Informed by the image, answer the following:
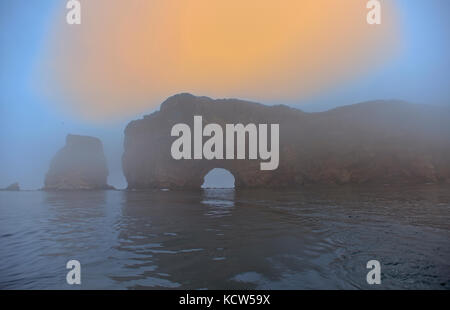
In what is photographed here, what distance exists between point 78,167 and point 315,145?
103219 millimetres

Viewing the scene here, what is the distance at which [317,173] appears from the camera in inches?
2514

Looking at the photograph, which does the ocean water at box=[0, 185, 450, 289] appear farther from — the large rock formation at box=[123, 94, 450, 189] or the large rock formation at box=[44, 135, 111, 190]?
the large rock formation at box=[44, 135, 111, 190]

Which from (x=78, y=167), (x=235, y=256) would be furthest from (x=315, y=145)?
(x=78, y=167)

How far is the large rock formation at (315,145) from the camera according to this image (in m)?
57.2

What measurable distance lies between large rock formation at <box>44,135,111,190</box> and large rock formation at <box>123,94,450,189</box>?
34.8m

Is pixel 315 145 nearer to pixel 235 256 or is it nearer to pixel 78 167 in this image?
pixel 235 256

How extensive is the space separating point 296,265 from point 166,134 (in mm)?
75866

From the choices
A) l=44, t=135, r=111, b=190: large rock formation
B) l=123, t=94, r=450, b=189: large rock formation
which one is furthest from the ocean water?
l=44, t=135, r=111, b=190: large rock formation

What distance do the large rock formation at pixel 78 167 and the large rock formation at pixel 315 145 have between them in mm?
34790

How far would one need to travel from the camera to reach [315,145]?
68062 millimetres

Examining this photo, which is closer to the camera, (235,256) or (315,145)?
(235,256)
